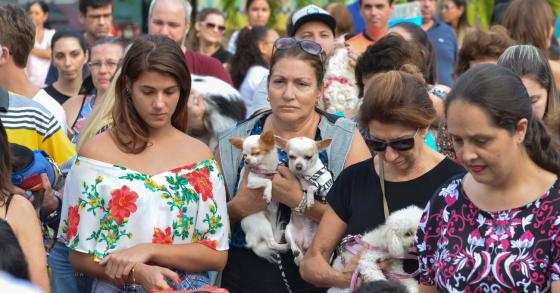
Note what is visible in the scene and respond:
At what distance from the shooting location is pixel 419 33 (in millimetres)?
7094

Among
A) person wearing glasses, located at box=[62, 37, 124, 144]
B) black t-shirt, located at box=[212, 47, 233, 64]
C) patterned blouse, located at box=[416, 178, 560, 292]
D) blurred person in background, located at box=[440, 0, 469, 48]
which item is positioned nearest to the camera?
patterned blouse, located at box=[416, 178, 560, 292]

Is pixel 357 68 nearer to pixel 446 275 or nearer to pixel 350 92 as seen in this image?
pixel 350 92

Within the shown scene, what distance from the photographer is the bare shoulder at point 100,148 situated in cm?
459

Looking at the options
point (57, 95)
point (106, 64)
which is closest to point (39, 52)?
point (57, 95)

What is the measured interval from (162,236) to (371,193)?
100cm

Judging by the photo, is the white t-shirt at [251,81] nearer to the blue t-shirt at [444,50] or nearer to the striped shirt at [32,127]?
the blue t-shirt at [444,50]

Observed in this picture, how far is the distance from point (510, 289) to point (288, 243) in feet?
5.99

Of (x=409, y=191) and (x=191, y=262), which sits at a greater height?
(x=409, y=191)

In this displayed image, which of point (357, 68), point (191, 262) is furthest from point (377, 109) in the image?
point (357, 68)

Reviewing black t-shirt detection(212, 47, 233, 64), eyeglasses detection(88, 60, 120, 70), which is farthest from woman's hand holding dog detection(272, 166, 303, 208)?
black t-shirt detection(212, 47, 233, 64)

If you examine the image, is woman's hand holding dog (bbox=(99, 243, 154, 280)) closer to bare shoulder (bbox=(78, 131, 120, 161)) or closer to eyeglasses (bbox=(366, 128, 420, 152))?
bare shoulder (bbox=(78, 131, 120, 161))

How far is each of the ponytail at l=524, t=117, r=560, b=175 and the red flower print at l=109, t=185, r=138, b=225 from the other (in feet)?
5.99

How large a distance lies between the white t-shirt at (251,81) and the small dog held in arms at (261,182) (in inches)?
149

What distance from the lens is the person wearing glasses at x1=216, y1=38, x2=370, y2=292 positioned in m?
5.10
